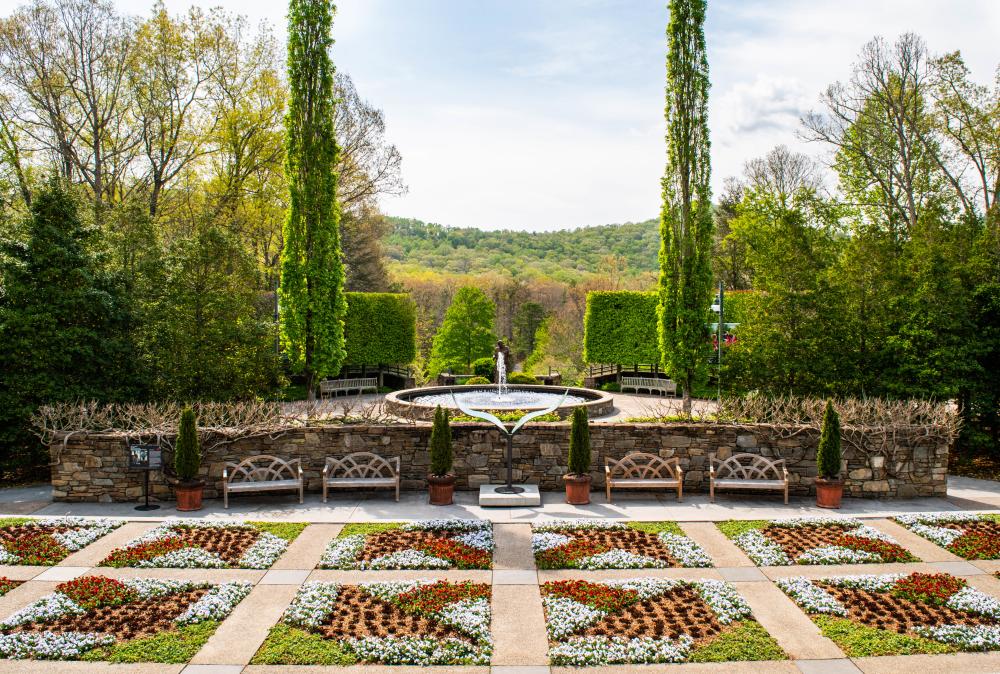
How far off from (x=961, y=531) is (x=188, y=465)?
11.6m

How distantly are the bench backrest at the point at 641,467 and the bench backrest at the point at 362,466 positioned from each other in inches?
148

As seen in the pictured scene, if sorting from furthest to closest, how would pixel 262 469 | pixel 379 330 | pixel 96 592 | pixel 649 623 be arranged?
pixel 379 330
pixel 262 469
pixel 96 592
pixel 649 623

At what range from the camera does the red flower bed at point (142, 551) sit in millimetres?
7977

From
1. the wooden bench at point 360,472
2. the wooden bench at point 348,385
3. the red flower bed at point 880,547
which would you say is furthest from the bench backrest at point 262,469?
the wooden bench at point 348,385

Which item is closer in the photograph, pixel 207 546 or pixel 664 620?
pixel 664 620

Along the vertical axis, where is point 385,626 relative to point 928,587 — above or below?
below

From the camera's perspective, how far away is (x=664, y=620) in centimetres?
650

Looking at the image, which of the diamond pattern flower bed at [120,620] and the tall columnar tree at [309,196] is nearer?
the diamond pattern flower bed at [120,620]

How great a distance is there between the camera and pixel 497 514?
1023cm

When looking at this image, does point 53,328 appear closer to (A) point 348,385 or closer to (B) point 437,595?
(B) point 437,595

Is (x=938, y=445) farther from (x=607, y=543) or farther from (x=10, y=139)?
(x=10, y=139)

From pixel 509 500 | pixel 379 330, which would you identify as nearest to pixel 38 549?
pixel 509 500

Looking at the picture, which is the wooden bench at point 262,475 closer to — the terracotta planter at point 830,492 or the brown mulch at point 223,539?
the brown mulch at point 223,539

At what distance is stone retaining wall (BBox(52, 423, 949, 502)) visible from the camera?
1118 cm
